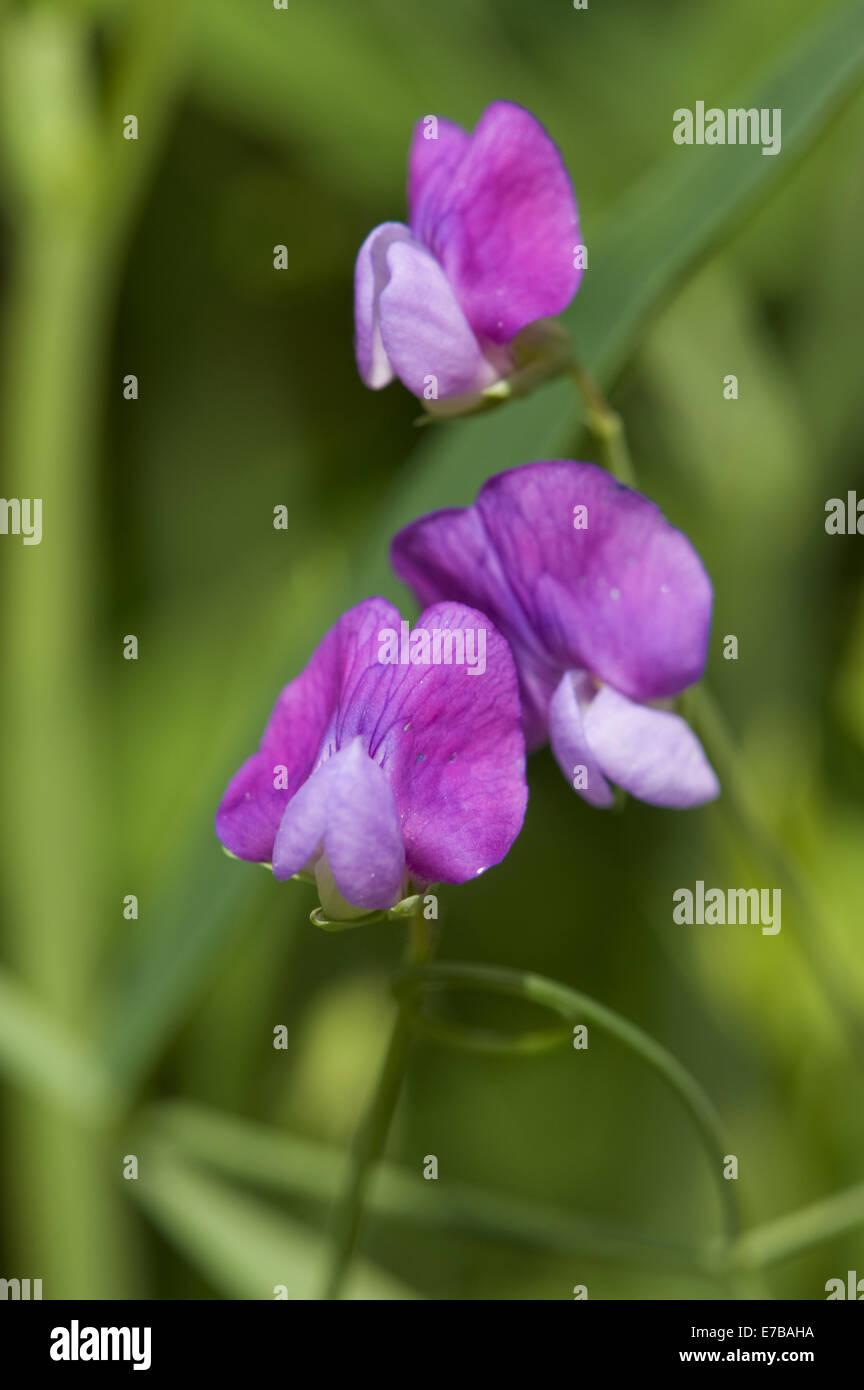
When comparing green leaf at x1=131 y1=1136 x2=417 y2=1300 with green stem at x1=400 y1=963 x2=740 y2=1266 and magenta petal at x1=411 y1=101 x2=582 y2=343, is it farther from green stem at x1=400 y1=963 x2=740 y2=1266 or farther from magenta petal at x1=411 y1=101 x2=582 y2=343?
magenta petal at x1=411 y1=101 x2=582 y2=343

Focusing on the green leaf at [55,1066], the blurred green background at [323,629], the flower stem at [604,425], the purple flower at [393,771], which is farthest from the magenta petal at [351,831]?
the green leaf at [55,1066]

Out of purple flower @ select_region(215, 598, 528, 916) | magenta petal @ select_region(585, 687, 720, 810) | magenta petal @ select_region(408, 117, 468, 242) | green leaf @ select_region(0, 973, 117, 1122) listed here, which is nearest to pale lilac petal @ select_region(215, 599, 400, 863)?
purple flower @ select_region(215, 598, 528, 916)

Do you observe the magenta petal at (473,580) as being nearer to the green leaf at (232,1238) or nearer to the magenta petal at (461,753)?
the magenta petal at (461,753)

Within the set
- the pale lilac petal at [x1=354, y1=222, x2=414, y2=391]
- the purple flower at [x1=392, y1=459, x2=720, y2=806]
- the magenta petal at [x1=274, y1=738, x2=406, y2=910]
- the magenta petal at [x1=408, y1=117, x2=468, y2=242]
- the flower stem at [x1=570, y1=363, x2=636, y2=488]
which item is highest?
the magenta petal at [x1=408, y1=117, x2=468, y2=242]

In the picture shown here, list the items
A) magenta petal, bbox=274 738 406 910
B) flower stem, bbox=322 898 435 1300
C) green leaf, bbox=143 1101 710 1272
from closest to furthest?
1. magenta petal, bbox=274 738 406 910
2. flower stem, bbox=322 898 435 1300
3. green leaf, bbox=143 1101 710 1272
